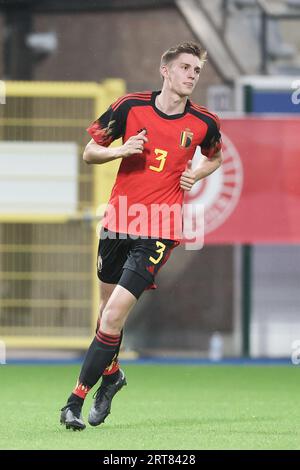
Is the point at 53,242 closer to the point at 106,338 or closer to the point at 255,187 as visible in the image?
the point at 255,187

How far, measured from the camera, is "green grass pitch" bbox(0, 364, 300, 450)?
7105 mm

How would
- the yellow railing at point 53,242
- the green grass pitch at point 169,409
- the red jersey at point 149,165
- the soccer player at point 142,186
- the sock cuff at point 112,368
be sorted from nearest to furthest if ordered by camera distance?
the green grass pitch at point 169,409
the soccer player at point 142,186
the red jersey at point 149,165
the sock cuff at point 112,368
the yellow railing at point 53,242

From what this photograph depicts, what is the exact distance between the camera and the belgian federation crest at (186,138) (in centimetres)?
777

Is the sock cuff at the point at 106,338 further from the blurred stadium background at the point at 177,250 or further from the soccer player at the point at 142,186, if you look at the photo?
the blurred stadium background at the point at 177,250

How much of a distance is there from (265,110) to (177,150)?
5643 millimetres

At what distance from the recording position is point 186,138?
779cm

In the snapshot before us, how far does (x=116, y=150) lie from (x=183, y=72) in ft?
1.87

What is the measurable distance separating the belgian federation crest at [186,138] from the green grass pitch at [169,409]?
1484 millimetres

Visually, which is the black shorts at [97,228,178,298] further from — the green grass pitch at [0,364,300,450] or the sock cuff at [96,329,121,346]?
the green grass pitch at [0,364,300,450]

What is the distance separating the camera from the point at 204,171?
8.02 meters

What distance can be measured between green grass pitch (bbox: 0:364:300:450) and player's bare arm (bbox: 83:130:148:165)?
1.39m

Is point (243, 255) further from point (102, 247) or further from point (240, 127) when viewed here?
point (102, 247)

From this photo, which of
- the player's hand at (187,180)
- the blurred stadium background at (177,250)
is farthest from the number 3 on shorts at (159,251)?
the blurred stadium background at (177,250)
